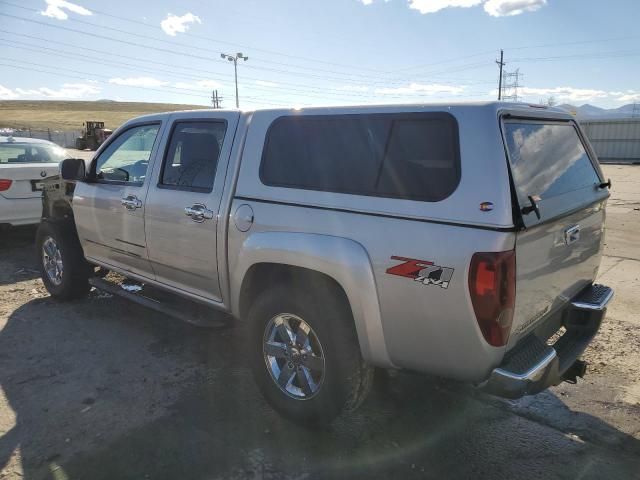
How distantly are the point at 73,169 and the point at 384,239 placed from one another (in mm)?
3386

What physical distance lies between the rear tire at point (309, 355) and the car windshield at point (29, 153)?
251 inches

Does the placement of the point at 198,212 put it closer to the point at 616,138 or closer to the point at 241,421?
the point at 241,421

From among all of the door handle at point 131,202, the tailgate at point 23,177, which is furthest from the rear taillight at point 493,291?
the tailgate at point 23,177

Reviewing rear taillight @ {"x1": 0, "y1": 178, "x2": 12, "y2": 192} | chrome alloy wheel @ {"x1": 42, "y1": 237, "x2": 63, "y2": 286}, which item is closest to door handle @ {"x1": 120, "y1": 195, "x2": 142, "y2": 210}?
chrome alloy wheel @ {"x1": 42, "y1": 237, "x2": 63, "y2": 286}

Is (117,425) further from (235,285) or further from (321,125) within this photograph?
(321,125)

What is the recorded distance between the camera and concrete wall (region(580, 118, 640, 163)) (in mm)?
33250

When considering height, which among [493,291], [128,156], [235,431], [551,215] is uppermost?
[128,156]

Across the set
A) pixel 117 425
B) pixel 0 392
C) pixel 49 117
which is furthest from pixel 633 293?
pixel 49 117

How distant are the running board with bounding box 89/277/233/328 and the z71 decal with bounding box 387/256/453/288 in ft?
5.46

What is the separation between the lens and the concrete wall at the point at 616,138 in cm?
3325

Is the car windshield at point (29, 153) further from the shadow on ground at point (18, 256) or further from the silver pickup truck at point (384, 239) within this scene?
the silver pickup truck at point (384, 239)

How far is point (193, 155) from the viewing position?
12.4 feet

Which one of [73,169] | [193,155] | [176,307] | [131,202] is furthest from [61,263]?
[193,155]

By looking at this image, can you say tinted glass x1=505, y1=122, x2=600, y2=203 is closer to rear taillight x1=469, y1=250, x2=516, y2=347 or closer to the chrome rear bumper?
rear taillight x1=469, y1=250, x2=516, y2=347
